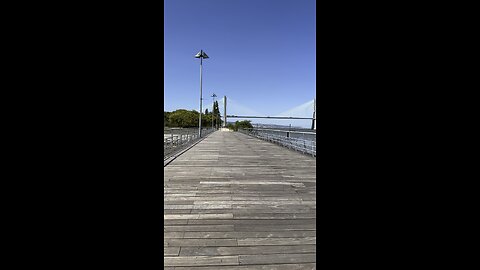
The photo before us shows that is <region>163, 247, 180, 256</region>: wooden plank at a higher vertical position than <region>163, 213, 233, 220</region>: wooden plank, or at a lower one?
lower

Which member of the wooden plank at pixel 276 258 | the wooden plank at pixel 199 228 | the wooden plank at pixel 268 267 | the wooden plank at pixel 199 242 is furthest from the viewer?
the wooden plank at pixel 199 228

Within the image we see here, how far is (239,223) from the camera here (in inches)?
125

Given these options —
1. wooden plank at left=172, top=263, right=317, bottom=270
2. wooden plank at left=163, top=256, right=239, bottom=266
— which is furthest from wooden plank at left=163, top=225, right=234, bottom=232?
wooden plank at left=172, top=263, right=317, bottom=270

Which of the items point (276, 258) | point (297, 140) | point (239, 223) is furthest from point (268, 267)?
point (297, 140)

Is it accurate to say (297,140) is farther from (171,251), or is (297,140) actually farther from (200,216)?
(171,251)

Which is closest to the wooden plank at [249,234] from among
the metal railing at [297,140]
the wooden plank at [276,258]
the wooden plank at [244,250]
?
the wooden plank at [244,250]

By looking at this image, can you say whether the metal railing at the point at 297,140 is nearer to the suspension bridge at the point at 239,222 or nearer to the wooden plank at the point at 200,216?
the suspension bridge at the point at 239,222

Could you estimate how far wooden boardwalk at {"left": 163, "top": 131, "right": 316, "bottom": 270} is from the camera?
2322mm

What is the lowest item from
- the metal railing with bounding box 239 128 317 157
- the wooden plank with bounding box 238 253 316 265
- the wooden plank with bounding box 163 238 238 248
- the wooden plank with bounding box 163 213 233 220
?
the wooden plank with bounding box 238 253 316 265

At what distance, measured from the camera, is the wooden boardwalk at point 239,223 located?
2.32 meters

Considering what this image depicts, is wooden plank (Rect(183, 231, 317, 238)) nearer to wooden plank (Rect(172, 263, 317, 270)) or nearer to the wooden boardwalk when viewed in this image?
the wooden boardwalk
